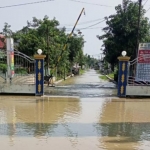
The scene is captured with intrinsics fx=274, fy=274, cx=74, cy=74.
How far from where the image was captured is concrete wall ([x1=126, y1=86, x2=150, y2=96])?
13758 mm

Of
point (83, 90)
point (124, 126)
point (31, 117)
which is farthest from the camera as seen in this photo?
point (83, 90)

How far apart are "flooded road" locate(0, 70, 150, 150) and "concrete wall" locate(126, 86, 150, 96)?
315cm

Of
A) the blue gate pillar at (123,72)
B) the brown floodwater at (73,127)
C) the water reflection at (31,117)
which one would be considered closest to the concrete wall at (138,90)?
the blue gate pillar at (123,72)

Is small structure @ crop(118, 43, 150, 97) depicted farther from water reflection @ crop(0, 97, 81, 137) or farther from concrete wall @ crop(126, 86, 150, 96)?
water reflection @ crop(0, 97, 81, 137)

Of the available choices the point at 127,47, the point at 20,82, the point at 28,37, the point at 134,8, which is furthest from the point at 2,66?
the point at 134,8

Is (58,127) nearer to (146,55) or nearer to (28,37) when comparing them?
(146,55)

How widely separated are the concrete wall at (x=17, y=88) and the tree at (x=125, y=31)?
1143 centimetres

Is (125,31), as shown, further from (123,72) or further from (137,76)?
(123,72)

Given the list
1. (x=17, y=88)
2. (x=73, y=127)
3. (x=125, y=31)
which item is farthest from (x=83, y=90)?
(x=73, y=127)

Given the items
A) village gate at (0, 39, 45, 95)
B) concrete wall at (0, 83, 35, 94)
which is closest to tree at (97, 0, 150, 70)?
village gate at (0, 39, 45, 95)

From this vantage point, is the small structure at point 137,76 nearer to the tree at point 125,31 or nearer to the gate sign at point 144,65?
the gate sign at point 144,65

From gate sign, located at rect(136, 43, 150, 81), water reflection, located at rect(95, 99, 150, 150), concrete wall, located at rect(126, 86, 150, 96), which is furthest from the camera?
gate sign, located at rect(136, 43, 150, 81)

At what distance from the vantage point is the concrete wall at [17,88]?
13.8 meters

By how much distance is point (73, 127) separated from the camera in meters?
7.11
